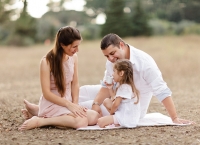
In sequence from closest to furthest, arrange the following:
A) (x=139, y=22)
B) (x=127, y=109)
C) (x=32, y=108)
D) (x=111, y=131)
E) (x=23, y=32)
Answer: (x=111, y=131) < (x=127, y=109) < (x=32, y=108) < (x=139, y=22) < (x=23, y=32)

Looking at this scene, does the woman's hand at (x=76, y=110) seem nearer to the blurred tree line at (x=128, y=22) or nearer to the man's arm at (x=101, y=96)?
the man's arm at (x=101, y=96)

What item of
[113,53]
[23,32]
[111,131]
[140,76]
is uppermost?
[23,32]

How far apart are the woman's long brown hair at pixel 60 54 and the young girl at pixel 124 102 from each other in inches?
21.4

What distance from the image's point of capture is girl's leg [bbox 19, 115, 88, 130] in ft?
13.8

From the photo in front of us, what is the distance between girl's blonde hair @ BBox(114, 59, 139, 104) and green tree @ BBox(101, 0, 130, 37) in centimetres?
2417

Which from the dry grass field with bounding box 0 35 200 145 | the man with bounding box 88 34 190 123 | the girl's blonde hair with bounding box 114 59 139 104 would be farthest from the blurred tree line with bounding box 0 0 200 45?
the girl's blonde hair with bounding box 114 59 139 104

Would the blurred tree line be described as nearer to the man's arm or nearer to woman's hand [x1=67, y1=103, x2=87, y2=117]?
the man's arm

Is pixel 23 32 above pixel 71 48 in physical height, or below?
above

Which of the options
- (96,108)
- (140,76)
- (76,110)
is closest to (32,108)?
(76,110)

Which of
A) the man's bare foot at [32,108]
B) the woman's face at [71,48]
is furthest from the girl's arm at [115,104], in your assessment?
the man's bare foot at [32,108]

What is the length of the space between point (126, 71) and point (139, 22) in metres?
24.4

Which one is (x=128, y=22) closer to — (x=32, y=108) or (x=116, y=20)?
(x=116, y=20)

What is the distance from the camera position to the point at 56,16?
41000 millimetres

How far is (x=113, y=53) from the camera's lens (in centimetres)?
418
